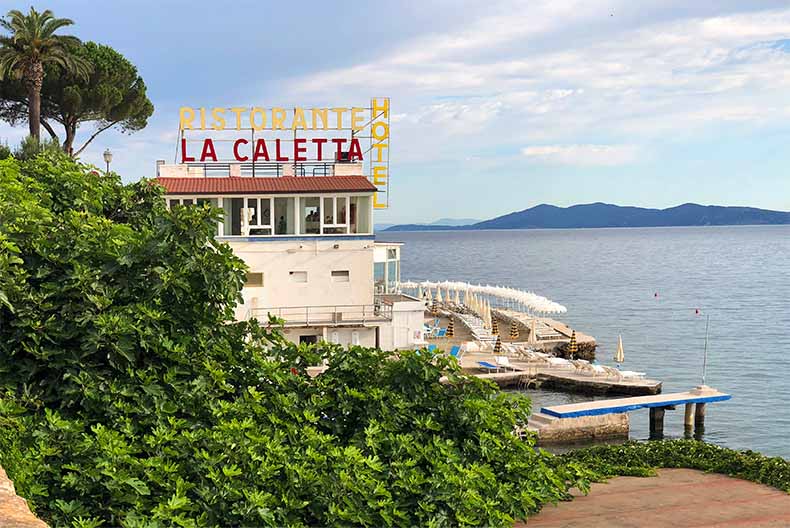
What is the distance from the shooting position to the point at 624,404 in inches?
1362

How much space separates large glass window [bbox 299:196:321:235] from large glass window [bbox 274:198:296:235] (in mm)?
445

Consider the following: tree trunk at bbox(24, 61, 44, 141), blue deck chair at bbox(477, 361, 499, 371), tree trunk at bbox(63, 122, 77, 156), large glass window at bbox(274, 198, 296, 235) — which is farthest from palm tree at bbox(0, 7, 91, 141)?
blue deck chair at bbox(477, 361, 499, 371)

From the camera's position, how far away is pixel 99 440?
946 cm

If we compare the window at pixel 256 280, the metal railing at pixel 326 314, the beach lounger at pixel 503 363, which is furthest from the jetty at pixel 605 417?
the window at pixel 256 280

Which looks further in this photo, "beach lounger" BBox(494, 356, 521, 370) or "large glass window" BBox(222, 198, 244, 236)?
"beach lounger" BBox(494, 356, 521, 370)

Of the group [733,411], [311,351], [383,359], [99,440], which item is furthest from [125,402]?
[733,411]

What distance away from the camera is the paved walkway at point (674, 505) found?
11.7m

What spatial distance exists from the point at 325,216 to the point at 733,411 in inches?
914

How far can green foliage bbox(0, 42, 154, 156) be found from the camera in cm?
4866

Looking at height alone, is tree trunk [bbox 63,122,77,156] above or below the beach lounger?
above

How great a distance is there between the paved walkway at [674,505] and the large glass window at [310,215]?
28143 mm

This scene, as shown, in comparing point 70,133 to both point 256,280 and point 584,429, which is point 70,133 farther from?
point 584,429

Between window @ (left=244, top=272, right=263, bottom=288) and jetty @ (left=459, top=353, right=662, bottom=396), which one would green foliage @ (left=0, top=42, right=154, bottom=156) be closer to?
window @ (left=244, top=272, right=263, bottom=288)

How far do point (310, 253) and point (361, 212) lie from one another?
11.2ft
